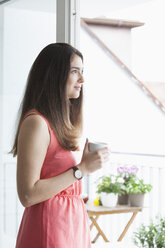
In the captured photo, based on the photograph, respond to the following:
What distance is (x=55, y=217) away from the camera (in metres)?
1.49

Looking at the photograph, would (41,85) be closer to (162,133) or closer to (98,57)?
(162,133)

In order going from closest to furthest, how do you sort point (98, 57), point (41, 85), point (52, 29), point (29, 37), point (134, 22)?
point (41, 85) < point (52, 29) < point (29, 37) < point (98, 57) < point (134, 22)

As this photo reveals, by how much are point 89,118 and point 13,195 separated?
122 inches

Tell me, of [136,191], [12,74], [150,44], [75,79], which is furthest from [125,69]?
[75,79]

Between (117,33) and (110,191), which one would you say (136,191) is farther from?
(117,33)

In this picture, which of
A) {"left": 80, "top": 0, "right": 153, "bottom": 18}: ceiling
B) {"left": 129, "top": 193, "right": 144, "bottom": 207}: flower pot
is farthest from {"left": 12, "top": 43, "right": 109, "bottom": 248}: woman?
{"left": 129, "top": 193, "right": 144, "bottom": 207}: flower pot

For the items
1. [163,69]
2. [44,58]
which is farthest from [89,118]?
[44,58]

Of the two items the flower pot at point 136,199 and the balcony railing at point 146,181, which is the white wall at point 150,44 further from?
the flower pot at point 136,199

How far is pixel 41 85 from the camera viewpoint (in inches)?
60.2

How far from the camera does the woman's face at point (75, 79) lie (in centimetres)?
152

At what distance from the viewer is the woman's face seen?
59.9 inches

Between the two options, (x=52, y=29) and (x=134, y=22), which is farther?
(x=134, y=22)

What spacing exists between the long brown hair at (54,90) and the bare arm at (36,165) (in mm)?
75

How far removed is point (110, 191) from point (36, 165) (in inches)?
91.8
